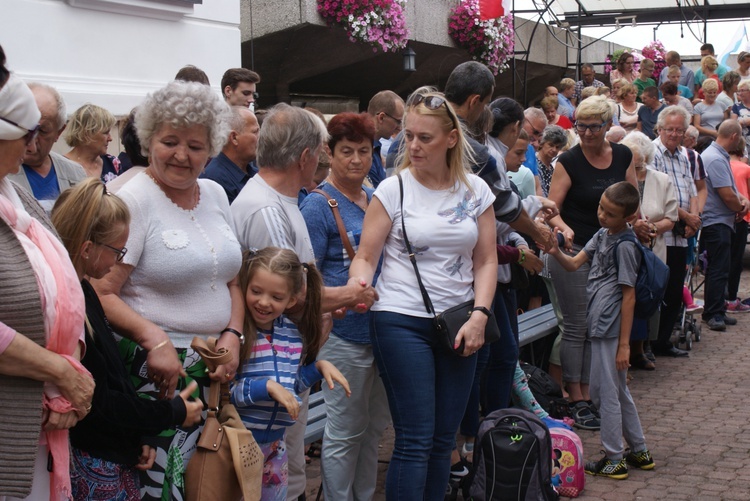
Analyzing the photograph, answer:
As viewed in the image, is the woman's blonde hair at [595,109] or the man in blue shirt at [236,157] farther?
the woman's blonde hair at [595,109]

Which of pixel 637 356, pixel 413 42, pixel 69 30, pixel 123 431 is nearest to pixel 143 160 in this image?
pixel 123 431

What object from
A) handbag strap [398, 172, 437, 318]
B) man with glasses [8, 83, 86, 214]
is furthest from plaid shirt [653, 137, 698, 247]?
man with glasses [8, 83, 86, 214]

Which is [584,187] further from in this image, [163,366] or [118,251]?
[118,251]

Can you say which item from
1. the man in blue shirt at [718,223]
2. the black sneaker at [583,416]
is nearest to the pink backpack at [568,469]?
the black sneaker at [583,416]

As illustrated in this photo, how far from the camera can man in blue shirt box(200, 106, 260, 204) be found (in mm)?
4941

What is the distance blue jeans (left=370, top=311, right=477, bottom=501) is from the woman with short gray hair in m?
4.73

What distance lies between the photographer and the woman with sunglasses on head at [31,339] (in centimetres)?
245

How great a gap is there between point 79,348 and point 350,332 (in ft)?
5.76

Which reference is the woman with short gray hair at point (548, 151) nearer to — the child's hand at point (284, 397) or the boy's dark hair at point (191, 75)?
the boy's dark hair at point (191, 75)

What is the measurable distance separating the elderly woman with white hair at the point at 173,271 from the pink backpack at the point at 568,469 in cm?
242

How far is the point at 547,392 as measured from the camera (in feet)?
21.2

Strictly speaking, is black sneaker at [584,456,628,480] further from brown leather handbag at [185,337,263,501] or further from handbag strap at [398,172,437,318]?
brown leather handbag at [185,337,263,501]

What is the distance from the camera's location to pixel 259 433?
3572 mm

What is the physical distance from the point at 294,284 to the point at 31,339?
49.4 inches
